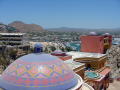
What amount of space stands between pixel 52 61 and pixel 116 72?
29.3 meters

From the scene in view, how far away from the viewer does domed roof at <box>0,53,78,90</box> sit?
10820 mm

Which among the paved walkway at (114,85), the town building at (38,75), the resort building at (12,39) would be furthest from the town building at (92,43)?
the resort building at (12,39)

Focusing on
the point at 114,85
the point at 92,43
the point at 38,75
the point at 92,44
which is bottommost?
the point at 114,85

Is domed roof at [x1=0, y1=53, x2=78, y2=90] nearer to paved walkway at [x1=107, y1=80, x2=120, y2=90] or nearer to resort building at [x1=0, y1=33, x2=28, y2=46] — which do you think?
paved walkway at [x1=107, y1=80, x2=120, y2=90]

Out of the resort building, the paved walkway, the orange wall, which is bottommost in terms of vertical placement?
the paved walkway

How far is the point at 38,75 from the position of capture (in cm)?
1112

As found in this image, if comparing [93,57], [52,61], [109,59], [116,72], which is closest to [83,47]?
[93,57]

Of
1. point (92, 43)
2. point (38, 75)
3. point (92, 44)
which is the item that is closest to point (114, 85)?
point (92, 44)

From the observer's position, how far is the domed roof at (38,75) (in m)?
10.8

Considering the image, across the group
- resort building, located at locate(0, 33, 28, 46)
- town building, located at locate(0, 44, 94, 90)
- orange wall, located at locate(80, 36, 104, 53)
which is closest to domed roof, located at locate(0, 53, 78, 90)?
town building, located at locate(0, 44, 94, 90)

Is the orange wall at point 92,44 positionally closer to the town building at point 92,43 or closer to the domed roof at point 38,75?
the town building at point 92,43

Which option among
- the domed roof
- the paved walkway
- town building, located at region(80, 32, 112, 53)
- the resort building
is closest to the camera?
the domed roof

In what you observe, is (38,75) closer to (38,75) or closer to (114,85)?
(38,75)

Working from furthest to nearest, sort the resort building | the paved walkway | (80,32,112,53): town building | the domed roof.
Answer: the resort building
(80,32,112,53): town building
the paved walkway
the domed roof
